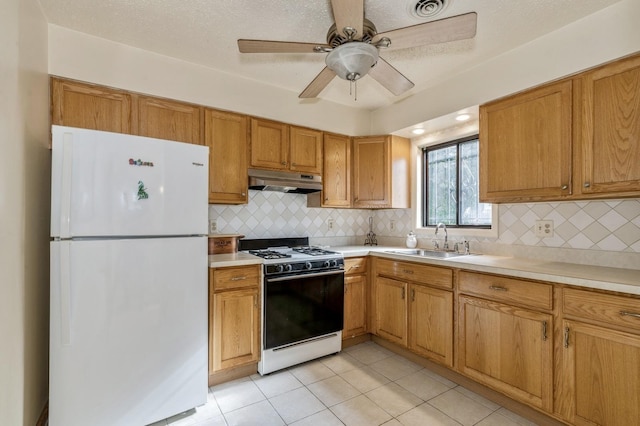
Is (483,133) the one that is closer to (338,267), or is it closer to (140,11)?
(338,267)

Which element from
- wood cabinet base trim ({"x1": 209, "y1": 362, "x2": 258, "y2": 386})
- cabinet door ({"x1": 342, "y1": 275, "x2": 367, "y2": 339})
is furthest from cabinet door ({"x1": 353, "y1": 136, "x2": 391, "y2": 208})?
wood cabinet base trim ({"x1": 209, "y1": 362, "x2": 258, "y2": 386})

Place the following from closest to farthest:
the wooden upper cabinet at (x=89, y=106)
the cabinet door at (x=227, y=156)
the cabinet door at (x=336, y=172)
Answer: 1. the wooden upper cabinet at (x=89, y=106)
2. the cabinet door at (x=227, y=156)
3. the cabinet door at (x=336, y=172)

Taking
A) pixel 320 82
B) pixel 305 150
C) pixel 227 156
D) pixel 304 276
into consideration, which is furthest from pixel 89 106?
pixel 304 276

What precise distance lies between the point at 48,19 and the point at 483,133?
10.1 feet

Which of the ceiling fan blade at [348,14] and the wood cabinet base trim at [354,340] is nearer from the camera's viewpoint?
the ceiling fan blade at [348,14]

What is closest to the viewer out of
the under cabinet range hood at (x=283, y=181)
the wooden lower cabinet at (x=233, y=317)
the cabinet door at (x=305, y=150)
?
the wooden lower cabinet at (x=233, y=317)

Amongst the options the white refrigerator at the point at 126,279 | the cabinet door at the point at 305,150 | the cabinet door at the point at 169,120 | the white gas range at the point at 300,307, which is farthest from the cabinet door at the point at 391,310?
the cabinet door at the point at 169,120

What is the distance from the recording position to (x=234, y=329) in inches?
84.1

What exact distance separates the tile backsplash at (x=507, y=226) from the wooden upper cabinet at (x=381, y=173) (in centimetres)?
30

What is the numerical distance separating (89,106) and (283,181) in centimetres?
148

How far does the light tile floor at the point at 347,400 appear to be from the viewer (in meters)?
1.76

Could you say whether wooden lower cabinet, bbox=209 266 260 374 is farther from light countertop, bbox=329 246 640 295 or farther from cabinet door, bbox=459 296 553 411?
cabinet door, bbox=459 296 553 411

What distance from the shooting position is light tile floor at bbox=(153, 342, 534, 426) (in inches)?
69.4

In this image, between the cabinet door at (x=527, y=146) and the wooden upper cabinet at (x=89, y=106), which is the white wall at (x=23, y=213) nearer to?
the wooden upper cabinet at (x=89, y=106)
